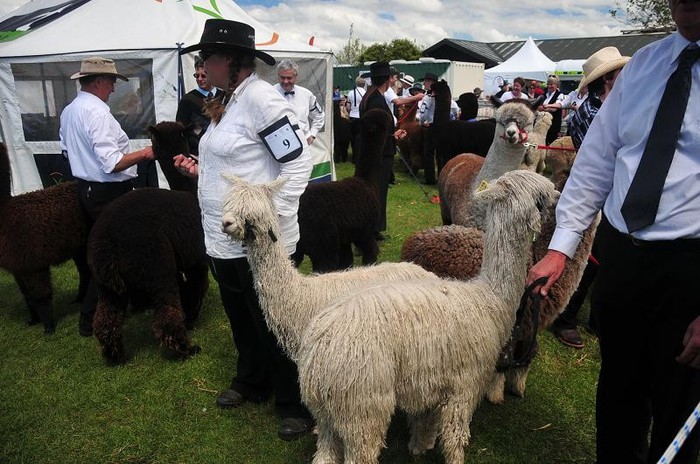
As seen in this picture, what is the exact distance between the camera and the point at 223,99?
9.11ft

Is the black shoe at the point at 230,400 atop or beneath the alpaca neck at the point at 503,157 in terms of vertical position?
beneath

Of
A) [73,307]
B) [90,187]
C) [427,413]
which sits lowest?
[73,307]

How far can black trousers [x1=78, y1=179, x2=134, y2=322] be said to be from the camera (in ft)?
13.9

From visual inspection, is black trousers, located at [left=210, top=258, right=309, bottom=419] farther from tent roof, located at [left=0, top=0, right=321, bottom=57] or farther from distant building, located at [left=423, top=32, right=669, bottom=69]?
distant building, located at [left=423, top=32, right=669, bottom=69]

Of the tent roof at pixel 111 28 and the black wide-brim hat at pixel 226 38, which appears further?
the tent roof at pixel 111 28

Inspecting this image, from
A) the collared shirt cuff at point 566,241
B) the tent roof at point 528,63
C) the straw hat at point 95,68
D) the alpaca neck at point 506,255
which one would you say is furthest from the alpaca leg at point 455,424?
the tent roof at point 528,63

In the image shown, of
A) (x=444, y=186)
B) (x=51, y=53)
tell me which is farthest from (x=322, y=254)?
(x=51, y=53)

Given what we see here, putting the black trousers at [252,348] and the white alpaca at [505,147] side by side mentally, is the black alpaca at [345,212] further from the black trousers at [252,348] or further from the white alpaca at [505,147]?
the black trousers at [252,348]

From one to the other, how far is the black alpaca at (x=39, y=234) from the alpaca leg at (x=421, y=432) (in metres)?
3.45

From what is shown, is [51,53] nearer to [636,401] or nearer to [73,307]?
[73,307]

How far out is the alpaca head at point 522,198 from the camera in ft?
7.07

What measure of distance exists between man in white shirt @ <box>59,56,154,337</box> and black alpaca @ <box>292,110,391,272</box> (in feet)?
4.81

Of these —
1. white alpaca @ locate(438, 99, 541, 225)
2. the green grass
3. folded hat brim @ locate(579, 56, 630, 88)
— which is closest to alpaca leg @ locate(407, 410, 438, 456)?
the green grass

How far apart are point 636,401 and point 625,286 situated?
57 cm
